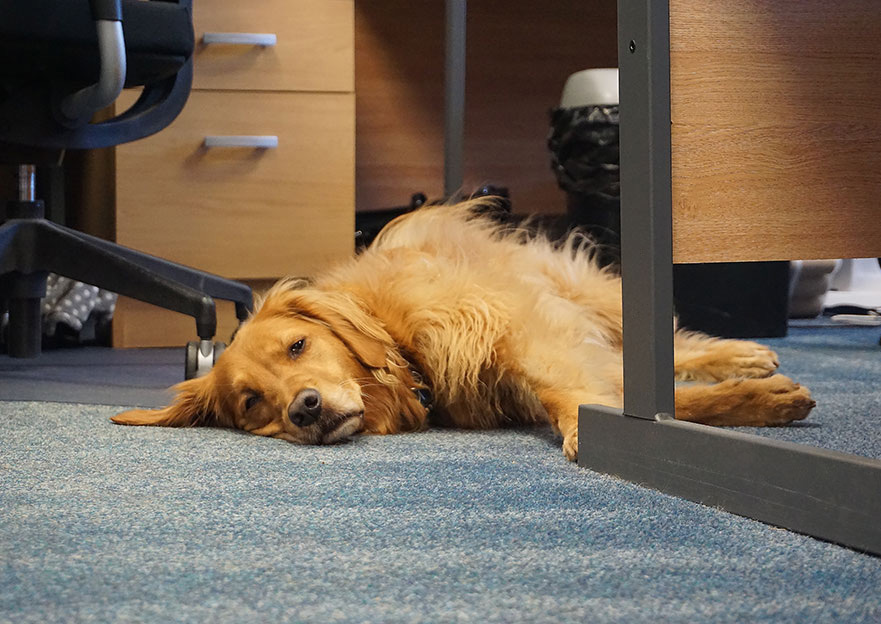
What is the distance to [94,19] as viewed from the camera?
1749mm

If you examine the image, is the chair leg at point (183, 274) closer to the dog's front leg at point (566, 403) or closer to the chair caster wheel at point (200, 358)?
the chair caster wheel at point (200, 358)

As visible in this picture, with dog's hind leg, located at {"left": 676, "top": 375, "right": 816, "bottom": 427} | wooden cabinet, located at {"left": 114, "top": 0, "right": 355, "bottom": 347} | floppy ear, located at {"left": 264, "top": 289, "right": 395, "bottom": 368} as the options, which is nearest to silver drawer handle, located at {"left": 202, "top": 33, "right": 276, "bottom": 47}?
wooden cabinet, located at {"left": 114, "top": 0, "right": 355, "bottom": 347}

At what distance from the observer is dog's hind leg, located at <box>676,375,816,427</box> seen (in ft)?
4.62

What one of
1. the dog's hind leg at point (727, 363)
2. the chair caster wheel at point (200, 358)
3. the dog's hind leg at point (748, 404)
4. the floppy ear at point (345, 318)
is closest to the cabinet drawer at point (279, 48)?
the chair caster wheel at point (200, 358)

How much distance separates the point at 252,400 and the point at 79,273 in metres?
0.72

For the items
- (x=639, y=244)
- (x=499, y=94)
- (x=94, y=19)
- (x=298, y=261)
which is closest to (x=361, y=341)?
(x=639, y=244)

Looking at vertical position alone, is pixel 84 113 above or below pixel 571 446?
above

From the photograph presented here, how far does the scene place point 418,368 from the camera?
161 centimetres

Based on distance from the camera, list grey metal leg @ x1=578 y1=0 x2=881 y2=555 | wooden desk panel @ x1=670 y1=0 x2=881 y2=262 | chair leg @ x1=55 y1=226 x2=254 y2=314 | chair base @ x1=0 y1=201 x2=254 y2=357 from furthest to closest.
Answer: chair leg @ x1=55 y1=226 x2=254 y2=314, chair base @ x1=0 y1=201 x2=254 y2=357, wooden desk panel @ x1=670 y1=0 x2=881 y2=262, grey metal leg @ x1=578 y1=0 x2=881 y2=555

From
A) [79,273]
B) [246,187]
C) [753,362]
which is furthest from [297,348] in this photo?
[246,187]

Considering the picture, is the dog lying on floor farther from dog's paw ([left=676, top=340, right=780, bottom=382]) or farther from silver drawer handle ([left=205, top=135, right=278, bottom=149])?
silver drawer handle ([left=205, top=135, right=278, bottom=149])

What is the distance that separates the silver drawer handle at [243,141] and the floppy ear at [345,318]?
122 cm

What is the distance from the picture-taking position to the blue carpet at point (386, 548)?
72 cm

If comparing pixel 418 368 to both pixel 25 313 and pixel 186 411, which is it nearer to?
pixel 186 411
